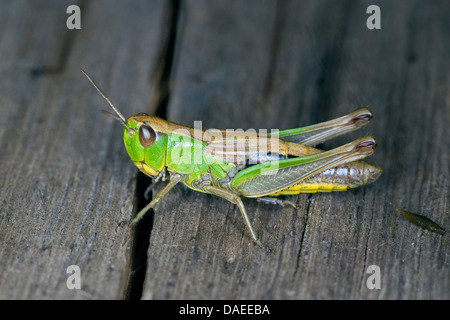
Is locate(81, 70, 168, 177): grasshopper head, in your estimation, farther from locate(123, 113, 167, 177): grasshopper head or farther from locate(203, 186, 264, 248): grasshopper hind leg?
locate(203, 186, 264, 248): grasshopper hind leg

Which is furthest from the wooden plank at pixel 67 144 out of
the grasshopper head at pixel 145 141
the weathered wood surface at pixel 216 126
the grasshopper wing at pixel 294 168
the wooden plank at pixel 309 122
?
the grasshopper wing at pixel 294 168

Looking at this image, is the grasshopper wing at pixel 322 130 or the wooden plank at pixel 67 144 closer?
the wooden plank at pixel 67 144

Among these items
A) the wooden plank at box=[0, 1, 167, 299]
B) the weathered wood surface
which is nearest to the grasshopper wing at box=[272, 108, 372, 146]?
the weathered wood surface

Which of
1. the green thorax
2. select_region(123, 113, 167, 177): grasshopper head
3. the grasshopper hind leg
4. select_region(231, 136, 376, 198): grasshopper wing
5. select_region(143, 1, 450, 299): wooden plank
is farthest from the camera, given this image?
the green thorax

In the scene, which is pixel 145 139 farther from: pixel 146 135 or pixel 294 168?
pixel 294 168

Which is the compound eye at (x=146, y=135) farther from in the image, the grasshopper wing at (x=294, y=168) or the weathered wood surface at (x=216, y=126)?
the grasshopper wing at (x=294, y=168)

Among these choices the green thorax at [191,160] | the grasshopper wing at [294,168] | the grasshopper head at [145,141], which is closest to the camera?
the grasshopper wing at [294,168]

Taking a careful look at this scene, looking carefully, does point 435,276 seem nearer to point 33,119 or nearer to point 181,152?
point 181,152

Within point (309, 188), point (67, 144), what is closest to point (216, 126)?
point (309, 188)
